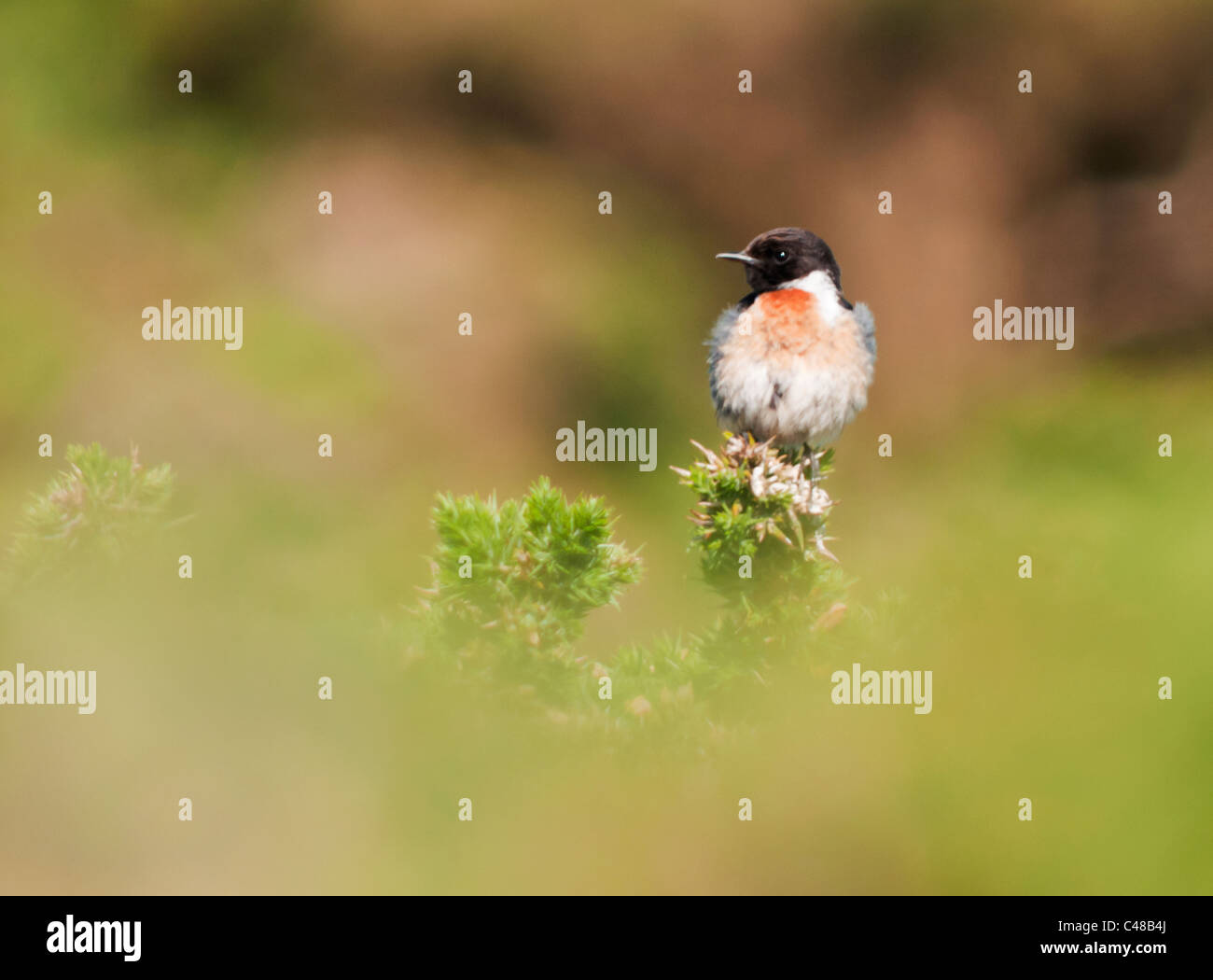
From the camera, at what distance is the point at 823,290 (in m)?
4.19

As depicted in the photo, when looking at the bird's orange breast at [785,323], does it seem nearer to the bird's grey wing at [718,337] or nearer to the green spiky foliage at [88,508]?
the bird's grey wing at [718,337]

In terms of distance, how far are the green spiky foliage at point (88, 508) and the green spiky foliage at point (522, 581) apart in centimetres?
45

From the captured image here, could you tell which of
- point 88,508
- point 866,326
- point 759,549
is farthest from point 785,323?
point 88,508

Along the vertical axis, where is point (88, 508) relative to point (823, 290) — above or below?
below

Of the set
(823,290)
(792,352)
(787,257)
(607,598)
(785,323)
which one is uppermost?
(787,257)

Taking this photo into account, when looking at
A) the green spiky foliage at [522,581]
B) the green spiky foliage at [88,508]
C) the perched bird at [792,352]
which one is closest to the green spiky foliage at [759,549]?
the green spiky foliage at [522,581]

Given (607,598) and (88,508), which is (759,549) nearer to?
(607,598)

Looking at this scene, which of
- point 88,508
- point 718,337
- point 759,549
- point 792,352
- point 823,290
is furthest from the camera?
point 718,337

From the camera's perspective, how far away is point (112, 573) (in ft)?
5.68

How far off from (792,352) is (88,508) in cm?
269

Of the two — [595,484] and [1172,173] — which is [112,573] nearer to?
[595,484]

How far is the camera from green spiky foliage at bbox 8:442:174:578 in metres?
1.78

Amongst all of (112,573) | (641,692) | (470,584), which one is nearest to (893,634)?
(641,692)

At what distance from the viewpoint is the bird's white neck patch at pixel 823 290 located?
161 inches
